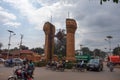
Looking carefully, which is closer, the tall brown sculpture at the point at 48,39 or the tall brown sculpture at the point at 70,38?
the tall brown sculpture at the point at 70,38

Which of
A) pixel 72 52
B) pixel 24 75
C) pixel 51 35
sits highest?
pixel 51 35

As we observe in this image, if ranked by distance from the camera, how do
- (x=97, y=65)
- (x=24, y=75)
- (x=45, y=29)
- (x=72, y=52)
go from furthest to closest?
(x=45, y=29), (x=72, y=52), (x=97, y=65), (x=24, y=75)

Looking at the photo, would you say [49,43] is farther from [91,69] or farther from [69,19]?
[91,69]

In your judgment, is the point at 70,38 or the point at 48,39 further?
the point at 48,39

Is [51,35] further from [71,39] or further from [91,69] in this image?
[91,69]

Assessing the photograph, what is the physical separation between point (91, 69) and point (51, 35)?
1243cm

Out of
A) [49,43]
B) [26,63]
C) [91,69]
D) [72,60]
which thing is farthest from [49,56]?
[26,63]

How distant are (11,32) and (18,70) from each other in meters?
63.2

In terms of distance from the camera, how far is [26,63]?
18.2 metres

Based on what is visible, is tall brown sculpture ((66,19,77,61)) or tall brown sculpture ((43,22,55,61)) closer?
tall brown sculpture ((66,19,77,61))

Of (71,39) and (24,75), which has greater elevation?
(71,39)

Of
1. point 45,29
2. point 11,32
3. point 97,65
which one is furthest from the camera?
point 11,32

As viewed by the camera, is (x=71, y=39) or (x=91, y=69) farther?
(x=71, y=39)

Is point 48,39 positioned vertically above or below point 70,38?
above
